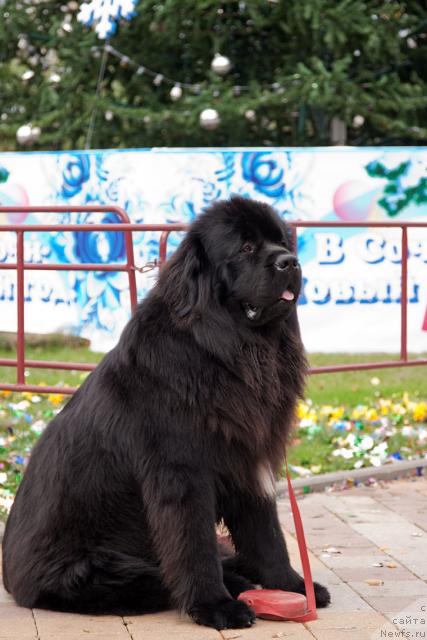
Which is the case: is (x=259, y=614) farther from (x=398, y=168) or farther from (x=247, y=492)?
(x=398, y=168)

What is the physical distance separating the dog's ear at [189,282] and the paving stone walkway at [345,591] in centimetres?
120

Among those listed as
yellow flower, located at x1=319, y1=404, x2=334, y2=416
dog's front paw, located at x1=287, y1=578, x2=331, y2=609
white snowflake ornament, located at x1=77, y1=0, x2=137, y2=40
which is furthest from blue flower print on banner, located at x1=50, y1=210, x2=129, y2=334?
dog's front paw, located at x1=287, y1=578, x2=331, y2=609

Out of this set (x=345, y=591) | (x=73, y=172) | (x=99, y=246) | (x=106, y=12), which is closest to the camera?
(x=345, y=591)

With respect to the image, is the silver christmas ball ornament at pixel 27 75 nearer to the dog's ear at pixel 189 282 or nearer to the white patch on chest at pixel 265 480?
the dog's ear at pixel 189 282

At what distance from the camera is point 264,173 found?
41.6 feet

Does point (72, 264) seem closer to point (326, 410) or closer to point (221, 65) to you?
point (326, 410)

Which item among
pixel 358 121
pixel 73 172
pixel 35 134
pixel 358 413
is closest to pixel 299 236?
pixel 73 172

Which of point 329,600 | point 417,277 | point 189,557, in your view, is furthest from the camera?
point 417,277

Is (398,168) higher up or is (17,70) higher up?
(17,70)

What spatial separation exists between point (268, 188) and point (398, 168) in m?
1.56

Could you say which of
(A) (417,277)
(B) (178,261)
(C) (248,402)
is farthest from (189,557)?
(A) (417,277)

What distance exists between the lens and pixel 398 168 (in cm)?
1271

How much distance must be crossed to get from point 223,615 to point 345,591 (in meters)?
0.75

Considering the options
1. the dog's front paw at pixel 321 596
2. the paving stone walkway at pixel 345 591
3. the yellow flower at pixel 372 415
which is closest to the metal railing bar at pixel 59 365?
the paving stone walkway at pixel 345 591
